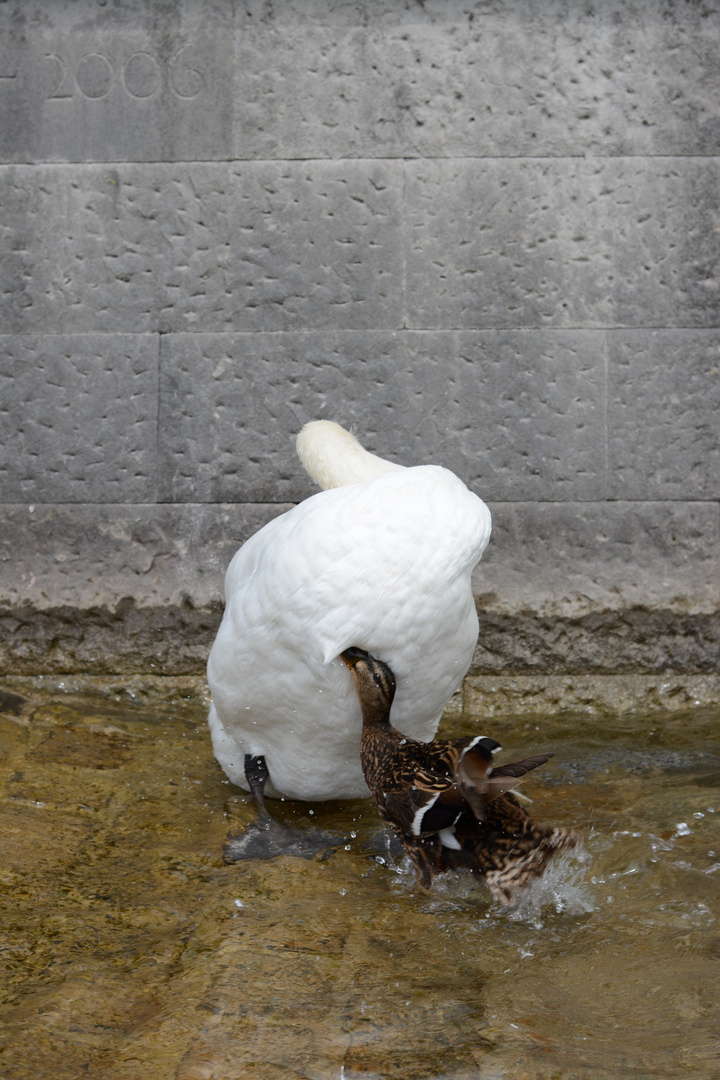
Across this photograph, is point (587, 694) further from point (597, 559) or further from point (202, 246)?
point (202, 246)

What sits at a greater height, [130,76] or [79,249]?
[130,76]

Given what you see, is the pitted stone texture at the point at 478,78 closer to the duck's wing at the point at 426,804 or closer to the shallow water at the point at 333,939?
the shallow water at the point at 333,939

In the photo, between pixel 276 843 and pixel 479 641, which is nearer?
pixel 276 843

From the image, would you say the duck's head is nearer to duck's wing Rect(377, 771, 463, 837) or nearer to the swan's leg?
duck's wing Rect(377, 771, 463, 837)

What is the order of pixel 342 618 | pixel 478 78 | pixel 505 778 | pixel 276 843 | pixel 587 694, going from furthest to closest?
pixel 587 694 < pixel 478 78 < pixel 276 843 < pixel 342 618 < pixel 505 778

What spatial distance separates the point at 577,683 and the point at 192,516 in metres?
2.29

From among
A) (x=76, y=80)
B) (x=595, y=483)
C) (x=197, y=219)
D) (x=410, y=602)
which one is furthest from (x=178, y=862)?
(x=76, y=80)

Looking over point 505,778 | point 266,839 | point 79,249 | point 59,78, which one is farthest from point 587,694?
point 59,78

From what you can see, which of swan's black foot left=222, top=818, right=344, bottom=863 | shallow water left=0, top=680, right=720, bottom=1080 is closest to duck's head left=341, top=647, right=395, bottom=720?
shallow water left=0, top=680, right=720, bottom=1080

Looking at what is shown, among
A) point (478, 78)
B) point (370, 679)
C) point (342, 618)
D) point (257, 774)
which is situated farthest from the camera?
point (478, 78)

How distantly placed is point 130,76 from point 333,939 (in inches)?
179

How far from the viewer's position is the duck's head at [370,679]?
274cm

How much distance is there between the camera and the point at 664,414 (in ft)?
16.5

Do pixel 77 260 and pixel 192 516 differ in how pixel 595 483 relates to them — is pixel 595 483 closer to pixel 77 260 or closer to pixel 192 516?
pixel 192 516
